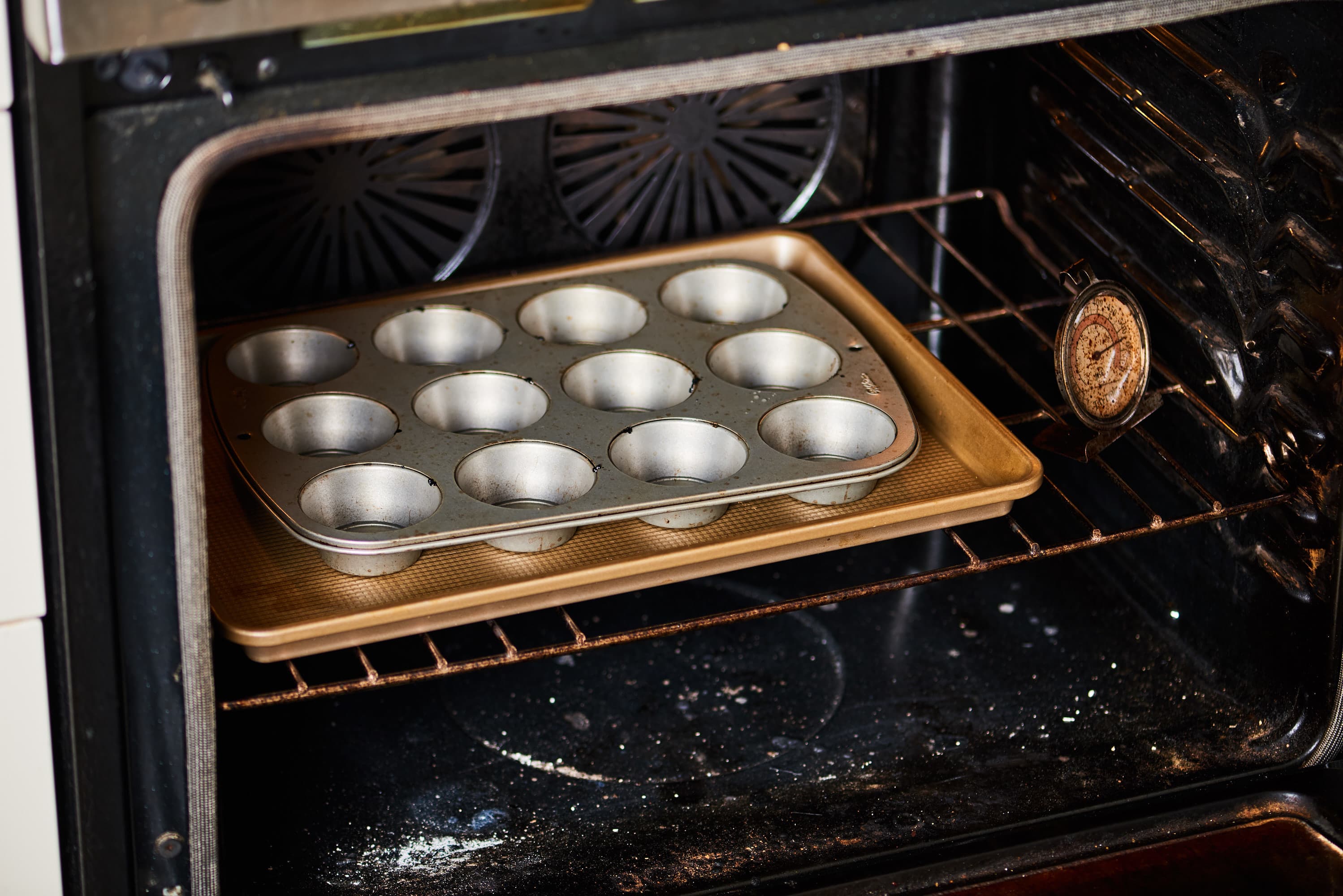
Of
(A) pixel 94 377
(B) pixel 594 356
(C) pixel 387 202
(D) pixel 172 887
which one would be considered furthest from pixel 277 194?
(D) pixel 172 887

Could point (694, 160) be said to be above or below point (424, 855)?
above

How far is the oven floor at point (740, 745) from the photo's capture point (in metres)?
1.44

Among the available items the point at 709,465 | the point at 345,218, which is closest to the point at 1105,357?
the point at 709,465

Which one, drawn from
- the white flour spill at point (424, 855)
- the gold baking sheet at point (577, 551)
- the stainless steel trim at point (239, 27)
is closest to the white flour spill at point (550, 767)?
the white flour spill at point (424, 855)

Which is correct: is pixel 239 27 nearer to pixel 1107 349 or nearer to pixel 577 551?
pixel 577 551

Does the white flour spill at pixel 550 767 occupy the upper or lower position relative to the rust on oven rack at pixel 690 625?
lower

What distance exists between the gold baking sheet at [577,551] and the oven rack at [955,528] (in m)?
0.04

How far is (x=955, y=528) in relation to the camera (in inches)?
78.0

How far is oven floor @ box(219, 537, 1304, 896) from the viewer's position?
1442 millimetres

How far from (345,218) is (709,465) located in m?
0.52

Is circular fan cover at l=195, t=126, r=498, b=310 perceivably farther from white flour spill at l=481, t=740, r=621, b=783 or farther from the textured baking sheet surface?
white flour spill at l=481, t=740, r=621, b=783

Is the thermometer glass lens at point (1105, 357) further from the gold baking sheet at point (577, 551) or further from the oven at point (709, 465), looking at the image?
the gold baking sheet at point (577, 551)

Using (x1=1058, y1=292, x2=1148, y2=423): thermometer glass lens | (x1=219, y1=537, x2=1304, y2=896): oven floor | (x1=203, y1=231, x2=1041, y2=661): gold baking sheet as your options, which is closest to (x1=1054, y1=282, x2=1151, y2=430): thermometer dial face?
(x1=1058, y1=292, x2=1148, y2=423): thermometer glass lens

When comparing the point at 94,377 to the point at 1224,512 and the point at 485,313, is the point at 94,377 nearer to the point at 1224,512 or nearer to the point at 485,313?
the point at 485,313
